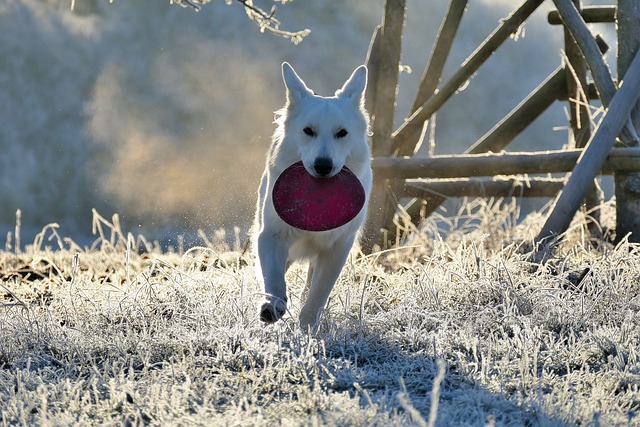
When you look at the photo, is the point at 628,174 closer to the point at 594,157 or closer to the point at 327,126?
the point at 594,157

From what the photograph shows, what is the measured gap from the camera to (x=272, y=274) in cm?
474

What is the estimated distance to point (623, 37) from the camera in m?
7.14

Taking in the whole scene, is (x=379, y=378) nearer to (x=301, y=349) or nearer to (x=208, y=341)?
(x=301, y=349)

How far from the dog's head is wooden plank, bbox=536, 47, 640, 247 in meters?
2.09

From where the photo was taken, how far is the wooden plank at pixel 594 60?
23.0 feet

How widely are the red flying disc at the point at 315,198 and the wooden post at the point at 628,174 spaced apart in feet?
10.6

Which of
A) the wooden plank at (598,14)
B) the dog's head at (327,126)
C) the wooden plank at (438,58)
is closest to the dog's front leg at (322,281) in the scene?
the dog's head at (327,126)

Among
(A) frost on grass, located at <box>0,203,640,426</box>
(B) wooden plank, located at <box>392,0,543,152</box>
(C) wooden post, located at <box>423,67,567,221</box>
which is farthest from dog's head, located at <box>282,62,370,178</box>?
(C) wooden post, located at <box>423,67,567,221</box>

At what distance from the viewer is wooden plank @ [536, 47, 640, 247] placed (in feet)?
21.4

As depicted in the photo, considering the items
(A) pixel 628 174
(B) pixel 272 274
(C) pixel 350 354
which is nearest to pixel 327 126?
(B) pixel 272 274

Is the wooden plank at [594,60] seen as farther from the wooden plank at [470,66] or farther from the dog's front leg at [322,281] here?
the dog's front leg at [322,281]

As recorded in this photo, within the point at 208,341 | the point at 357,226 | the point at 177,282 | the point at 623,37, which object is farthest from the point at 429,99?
the point at 208,341

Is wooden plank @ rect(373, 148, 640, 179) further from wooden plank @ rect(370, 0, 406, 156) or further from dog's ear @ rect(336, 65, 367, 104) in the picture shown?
dog's ear @ rect(336, 65, 367, 104)

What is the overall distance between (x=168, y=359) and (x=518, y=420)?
5.79 feet
